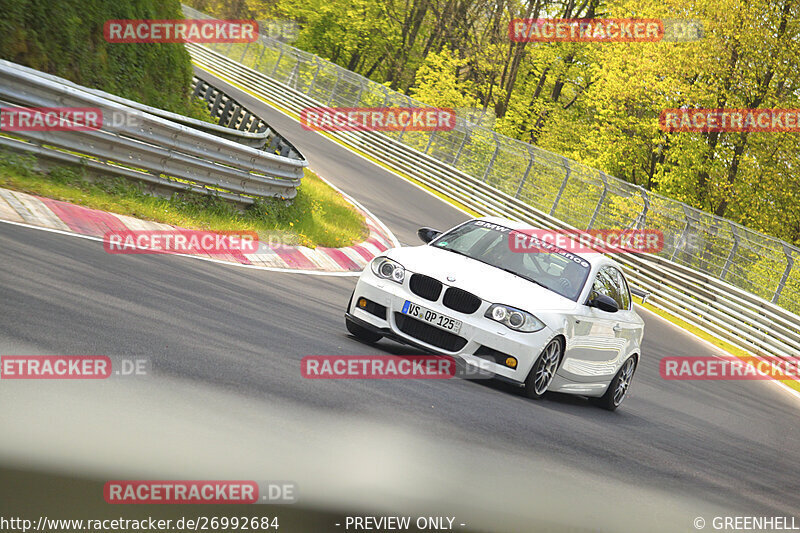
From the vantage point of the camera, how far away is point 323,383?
6.99 m

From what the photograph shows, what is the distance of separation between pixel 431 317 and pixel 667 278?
17932 millimetres

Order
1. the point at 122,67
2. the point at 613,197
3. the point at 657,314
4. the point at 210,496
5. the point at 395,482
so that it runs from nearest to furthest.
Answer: the point at 210,496 → the point at 395,482 → the point at 122,67 → the point at 657,314 → the point at 613,197

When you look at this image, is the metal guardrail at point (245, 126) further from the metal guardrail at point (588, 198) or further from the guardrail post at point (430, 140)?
the guardrail post at point (430, 140)

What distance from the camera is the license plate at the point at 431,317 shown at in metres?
8.32

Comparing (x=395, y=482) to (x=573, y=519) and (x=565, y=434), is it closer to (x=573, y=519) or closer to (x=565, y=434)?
(x=573, y=519)

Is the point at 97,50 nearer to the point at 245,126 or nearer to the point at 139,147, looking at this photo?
the point at 139,147

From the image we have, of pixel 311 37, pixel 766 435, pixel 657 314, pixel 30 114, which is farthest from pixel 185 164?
pixel 311 37

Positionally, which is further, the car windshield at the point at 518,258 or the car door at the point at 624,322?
the car door at the point at 624,322

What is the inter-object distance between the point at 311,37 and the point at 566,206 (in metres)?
39.3

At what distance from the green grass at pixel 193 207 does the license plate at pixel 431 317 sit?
16.2ft
